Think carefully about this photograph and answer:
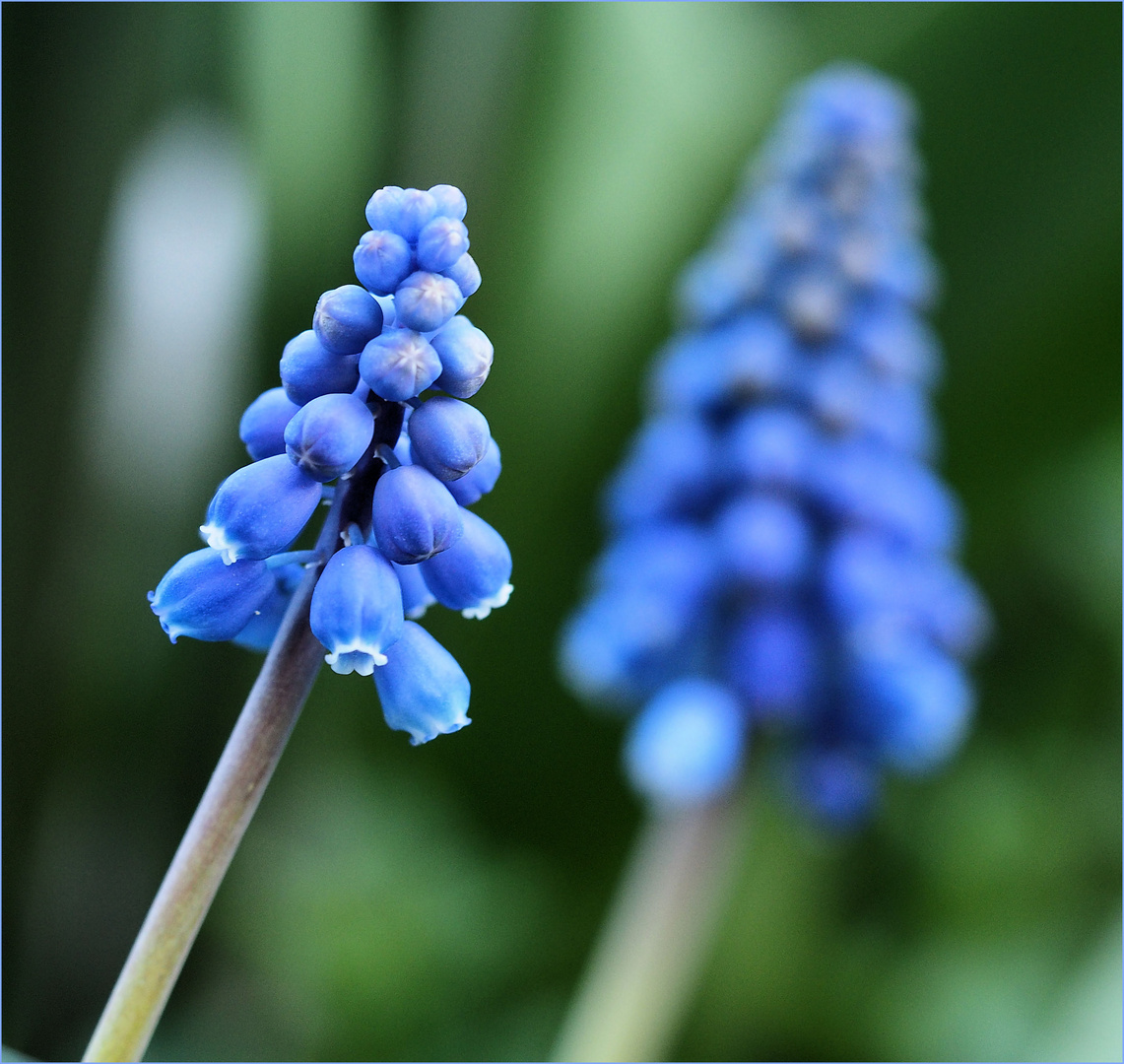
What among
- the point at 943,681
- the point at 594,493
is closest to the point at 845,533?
the point at 943,681

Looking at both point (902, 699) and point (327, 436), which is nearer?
point (327, 436)

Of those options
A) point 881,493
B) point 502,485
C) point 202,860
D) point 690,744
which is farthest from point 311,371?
point 502,485

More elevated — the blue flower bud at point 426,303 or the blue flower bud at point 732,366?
the blue flower bud at point 732,366

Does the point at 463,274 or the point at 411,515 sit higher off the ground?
the point at 463,274

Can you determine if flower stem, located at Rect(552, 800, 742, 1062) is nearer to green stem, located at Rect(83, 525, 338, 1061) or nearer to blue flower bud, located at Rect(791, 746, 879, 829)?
blue flower bud, located at Rect(791, 746, 879, 829)

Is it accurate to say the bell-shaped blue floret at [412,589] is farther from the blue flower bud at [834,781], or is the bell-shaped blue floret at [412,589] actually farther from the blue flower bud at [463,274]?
the blue flower bud at [834,781]

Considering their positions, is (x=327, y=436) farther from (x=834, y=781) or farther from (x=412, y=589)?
(x=834, y=781)

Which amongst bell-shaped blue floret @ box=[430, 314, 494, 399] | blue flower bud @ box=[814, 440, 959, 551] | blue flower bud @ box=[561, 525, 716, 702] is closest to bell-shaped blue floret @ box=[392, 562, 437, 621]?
bell-shaped blue floret @ box=[430, 314, 494, 399]

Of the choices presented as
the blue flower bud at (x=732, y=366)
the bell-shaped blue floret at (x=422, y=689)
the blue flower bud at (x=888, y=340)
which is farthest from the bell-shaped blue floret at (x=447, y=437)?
the blue flower bud at (x=888, y=340)
